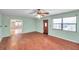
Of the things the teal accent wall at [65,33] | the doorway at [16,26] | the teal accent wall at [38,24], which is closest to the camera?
the teal accent wall at [65,33]

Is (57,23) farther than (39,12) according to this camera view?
Yes

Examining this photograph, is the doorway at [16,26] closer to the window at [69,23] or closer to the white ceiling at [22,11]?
the white ceiling at [22,11]

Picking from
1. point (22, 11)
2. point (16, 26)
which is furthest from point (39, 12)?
point (16, 26)

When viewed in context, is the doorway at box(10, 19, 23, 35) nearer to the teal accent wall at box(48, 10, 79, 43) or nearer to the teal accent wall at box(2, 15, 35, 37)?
the teal accent wall at box(2, 15, 35, 37)

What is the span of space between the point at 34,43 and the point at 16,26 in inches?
23.0

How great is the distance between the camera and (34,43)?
2041 mm

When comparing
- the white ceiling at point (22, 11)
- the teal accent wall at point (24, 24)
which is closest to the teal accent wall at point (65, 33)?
the white ceiling at point (22, 11)

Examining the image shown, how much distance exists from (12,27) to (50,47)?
3.09 ft

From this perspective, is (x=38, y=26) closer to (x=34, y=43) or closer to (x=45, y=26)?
(x=45, y=26)

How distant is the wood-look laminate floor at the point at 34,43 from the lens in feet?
6.41

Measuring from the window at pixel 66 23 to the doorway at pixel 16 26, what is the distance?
833 millimetres
